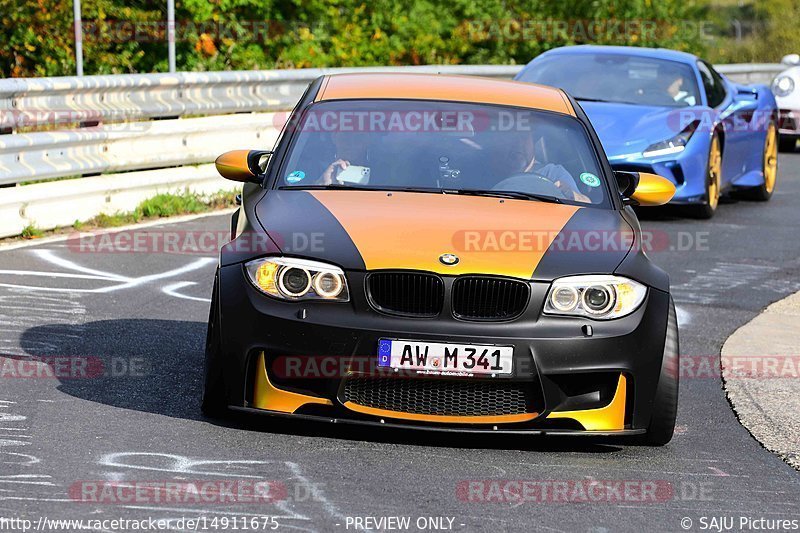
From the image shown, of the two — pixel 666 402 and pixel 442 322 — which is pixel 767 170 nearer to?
pixel 666 402


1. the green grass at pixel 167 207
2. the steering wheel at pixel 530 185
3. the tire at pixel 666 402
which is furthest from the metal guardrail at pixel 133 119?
the tire at pixel 666 402

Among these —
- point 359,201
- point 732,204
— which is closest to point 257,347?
point 359,201

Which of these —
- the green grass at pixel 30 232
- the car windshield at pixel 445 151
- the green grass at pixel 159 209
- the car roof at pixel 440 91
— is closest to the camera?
the car windshield at pixel 445 151

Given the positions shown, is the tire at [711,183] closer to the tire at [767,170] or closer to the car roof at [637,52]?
the car roof at [637,52]

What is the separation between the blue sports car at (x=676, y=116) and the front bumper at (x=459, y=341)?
23.5 feet

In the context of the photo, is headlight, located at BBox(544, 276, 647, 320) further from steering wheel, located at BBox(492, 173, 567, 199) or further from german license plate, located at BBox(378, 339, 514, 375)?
steering wheel, located at BBox(492, 173, 567, 199)

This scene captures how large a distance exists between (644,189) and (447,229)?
148 cm

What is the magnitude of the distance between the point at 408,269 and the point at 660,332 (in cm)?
102

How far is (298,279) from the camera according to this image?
5.79m

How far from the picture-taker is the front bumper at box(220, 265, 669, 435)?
5645 millimetres

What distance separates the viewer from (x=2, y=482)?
5062mm

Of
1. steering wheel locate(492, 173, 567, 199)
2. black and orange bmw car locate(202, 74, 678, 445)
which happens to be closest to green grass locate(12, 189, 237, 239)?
steering wheel locate(492, 173, 567, 199)

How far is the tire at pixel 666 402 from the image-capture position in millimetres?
5957

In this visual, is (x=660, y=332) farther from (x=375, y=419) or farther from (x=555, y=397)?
(x=375, y=419)
